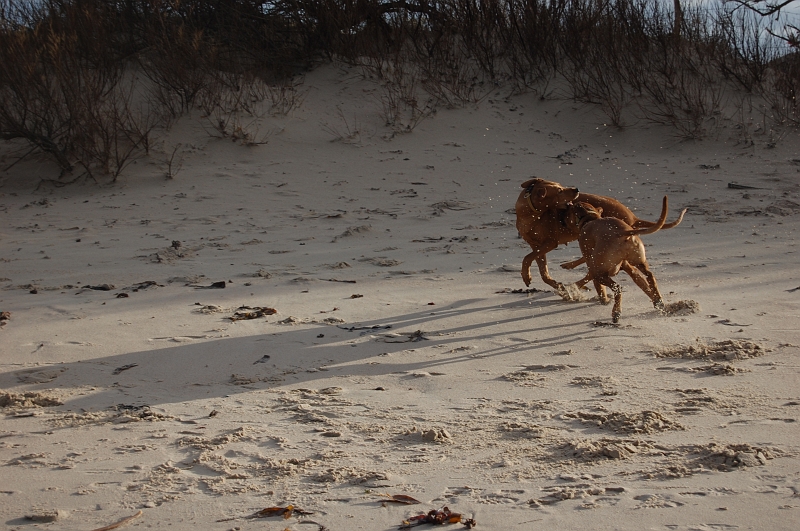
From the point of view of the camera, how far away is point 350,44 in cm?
1370

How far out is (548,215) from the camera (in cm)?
547

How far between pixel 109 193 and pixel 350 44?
5514mm

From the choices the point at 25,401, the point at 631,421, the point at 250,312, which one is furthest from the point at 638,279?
the point at 25,401

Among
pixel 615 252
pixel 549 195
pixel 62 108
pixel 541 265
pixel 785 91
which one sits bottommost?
pixel 541 265

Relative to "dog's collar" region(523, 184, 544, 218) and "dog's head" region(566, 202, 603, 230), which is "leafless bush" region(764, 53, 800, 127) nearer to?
"dog's head" region(566, 202, 603, 230)

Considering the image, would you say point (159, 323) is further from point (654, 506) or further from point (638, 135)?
point (638, 135)

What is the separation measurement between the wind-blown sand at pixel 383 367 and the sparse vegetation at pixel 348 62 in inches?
71.5

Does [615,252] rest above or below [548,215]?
below

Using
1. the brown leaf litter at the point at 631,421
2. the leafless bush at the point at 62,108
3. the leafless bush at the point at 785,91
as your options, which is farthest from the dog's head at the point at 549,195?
the leafless bush at the point at 785,91

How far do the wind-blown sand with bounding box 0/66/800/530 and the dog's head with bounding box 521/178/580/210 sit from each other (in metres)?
0.70

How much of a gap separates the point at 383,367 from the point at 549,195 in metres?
1.94

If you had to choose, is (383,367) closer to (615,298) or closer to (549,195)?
(615,298)

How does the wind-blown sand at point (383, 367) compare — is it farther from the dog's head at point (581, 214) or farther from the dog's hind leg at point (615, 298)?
the dog's head at point (581, 214)

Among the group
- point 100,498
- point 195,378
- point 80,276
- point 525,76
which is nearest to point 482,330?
point 195,378
